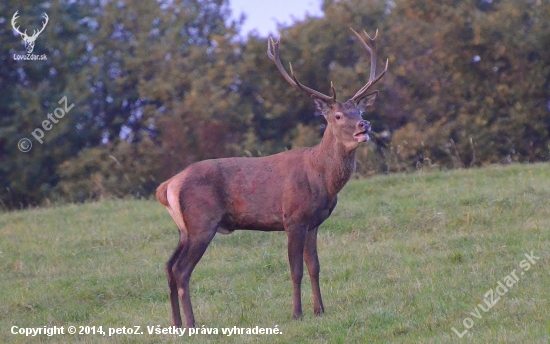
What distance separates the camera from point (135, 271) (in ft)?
37.9

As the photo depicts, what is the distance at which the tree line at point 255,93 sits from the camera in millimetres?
23703

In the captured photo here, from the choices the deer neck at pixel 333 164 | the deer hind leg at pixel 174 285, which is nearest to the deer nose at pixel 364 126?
the deer neck at pixel 333 164

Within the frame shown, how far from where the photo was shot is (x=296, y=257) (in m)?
9.01

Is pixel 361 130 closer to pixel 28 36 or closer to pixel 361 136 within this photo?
pixel 361 136

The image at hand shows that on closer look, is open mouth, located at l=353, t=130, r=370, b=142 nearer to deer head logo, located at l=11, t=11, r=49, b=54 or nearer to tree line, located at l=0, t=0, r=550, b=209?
tree line, located at l=0, t=0, r=550, b=209

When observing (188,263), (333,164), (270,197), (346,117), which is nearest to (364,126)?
(346,117)

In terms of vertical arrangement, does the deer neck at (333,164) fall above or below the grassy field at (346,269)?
above

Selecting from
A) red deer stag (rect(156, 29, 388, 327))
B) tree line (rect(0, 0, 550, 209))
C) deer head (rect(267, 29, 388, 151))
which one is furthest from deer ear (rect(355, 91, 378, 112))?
tree line (rect(0, 0, 550, 209))

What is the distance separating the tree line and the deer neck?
40.3ft

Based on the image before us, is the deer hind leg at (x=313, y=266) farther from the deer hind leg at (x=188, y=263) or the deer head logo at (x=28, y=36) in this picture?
the deer head logo at (x=28, y=36)

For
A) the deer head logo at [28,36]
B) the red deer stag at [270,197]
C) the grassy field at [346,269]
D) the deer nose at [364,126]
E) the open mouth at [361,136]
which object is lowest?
the grassy field at [346,269]

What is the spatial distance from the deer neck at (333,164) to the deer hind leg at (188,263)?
48.4 inches

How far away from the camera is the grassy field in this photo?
823 centimetres

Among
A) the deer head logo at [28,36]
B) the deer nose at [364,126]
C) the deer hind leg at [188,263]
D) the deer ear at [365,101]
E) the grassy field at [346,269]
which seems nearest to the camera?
the grassy field at [346,269]
